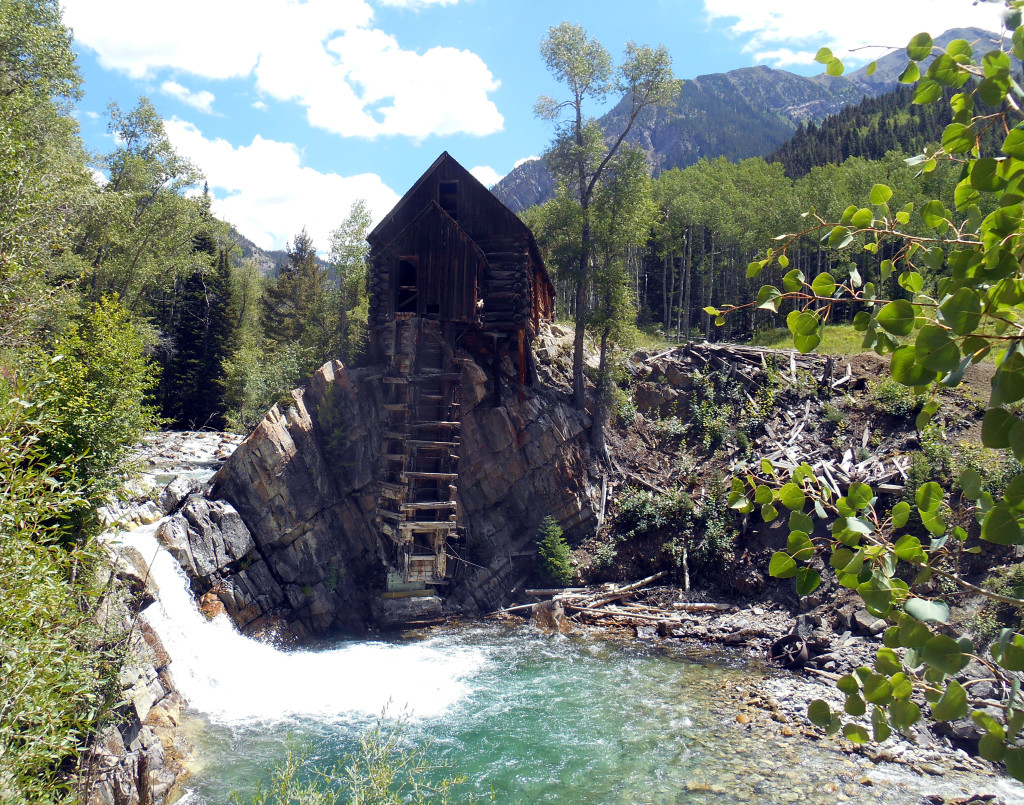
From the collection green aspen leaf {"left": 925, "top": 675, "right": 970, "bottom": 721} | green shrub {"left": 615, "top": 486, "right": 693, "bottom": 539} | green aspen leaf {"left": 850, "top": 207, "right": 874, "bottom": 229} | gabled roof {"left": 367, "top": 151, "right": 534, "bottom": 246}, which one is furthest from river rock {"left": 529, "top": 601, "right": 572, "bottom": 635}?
green aspen leaf {"left": 850, "top": 207, "right": 874, "bottom": 229}

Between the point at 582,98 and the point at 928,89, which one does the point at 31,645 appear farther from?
the point at 582,98

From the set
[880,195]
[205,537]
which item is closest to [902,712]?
[880,195]

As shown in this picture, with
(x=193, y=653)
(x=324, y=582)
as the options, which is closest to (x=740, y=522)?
(x=324, y=582)

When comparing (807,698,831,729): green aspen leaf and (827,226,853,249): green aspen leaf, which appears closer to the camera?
(807,698,831,729): green aspen leaf

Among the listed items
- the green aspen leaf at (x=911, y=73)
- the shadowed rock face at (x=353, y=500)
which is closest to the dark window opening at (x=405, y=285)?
the shadowed rock face at (x=353, y=500)

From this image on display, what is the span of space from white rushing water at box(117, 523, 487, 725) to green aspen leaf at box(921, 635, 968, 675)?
12933 mm

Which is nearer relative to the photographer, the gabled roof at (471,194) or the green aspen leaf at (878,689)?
the green aspen leaf at (878,689)

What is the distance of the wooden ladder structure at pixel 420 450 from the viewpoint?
1905 cm

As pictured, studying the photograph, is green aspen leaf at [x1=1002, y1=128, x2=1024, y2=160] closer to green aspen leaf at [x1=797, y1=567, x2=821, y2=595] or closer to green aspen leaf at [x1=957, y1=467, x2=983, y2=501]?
green aspen leaf at [x1=957, y1=467, x2=983, y2=501]

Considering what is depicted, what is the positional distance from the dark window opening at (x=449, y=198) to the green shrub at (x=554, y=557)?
1240 cm

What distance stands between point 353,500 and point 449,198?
12.0 m

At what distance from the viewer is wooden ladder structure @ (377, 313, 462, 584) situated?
1905 centimetres

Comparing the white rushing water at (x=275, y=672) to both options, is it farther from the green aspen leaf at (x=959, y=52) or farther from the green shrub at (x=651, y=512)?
the green aspen leaf at (x=959, y=52)

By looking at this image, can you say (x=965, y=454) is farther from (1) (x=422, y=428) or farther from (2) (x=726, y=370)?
(1) (x=422, y=428)
